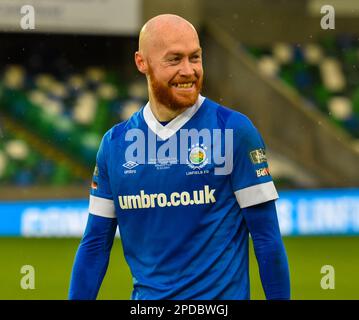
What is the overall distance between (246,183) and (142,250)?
472mm

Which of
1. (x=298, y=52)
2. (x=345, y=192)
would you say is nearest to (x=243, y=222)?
(x=345, y=192)

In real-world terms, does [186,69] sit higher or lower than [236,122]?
higher

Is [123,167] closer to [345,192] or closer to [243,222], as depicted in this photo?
[243,222]

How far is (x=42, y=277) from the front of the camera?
31.8ft

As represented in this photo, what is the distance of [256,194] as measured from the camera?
3395mm

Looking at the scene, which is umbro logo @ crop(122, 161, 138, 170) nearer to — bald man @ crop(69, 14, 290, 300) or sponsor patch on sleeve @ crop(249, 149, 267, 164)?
bald man @ crop(69, 14, 290, 300)

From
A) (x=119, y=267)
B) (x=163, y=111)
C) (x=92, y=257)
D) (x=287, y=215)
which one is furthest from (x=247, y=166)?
(x=287, y=215)

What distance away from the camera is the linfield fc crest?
349 centimetres

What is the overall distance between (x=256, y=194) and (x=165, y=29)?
0.68 m

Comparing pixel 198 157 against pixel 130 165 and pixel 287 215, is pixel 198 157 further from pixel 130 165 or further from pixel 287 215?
pixel 287 215

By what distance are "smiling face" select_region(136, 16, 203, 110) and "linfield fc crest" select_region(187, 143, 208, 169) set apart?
0.17 m

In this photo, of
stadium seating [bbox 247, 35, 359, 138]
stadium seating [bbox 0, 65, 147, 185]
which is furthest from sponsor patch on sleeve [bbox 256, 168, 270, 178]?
stadium seating [bbox 247, 35, 359, 138]

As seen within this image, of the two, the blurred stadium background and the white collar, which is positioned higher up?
the blurred stadium background

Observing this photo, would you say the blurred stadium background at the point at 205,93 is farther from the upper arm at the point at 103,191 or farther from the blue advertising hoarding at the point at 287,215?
the upper arm at the point at 103,191
